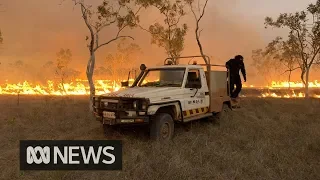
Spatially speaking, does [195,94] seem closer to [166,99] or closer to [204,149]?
[166,99]

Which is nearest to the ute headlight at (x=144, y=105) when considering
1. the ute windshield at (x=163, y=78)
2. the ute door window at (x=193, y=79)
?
the ute windshield at (x=163, y=78)

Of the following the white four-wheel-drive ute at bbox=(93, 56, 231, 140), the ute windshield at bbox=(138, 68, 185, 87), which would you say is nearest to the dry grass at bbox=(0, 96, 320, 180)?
the white four-wheel-drive ute at bbox=(93, 56, 231, 140)

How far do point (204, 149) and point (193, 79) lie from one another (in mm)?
2672

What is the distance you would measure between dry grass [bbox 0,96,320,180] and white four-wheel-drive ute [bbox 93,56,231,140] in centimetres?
62

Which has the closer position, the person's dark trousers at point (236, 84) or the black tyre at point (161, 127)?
the black tyre at point (161, 127)

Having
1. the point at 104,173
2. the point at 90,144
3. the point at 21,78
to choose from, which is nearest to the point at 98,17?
the point at 90,144

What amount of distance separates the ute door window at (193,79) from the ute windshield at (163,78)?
0.88 feet

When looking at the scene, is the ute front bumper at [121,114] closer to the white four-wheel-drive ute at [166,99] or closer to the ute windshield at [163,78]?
the white four-wheel-drive ute at [166,99]

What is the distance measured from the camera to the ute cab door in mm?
8898

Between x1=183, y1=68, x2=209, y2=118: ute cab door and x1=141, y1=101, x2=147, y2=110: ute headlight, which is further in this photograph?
x1=183, y1=68, x2=209, y2=118: ute cab door

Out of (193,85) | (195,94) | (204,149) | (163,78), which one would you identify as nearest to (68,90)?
(163,78)

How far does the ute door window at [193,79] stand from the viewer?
8922 mm

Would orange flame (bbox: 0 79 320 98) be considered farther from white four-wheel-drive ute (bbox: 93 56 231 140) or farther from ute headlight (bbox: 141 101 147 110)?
ute headlight (bbox: 141 101 147 110)

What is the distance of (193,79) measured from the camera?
945cm
